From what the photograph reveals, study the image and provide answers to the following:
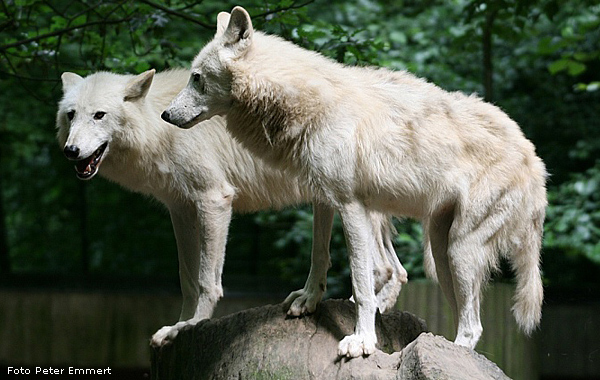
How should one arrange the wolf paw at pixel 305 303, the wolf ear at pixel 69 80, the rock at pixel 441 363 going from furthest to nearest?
1. the wolf ear at pixel 69 80
2. the wolf paw at pixel 305 303
3. the rock at pixel 441 363

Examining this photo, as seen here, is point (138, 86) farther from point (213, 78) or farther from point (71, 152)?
point (213, 78)

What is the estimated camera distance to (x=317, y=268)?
161 inches

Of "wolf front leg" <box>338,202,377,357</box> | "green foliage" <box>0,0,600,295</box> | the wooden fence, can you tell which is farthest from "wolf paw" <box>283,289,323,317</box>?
the wooden fence

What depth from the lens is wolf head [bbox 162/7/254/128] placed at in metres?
3.86

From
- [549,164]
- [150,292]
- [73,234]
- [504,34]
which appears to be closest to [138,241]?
[73,234]

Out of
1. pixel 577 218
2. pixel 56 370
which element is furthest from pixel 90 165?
pixel 577 218

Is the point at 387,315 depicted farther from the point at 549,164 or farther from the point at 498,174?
the point at 549,164

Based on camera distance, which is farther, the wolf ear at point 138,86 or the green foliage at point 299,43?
the green foliage at point 299,43

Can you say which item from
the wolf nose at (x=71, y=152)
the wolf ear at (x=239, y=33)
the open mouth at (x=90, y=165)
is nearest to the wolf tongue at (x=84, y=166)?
the open mouth at (x=90, y=165)

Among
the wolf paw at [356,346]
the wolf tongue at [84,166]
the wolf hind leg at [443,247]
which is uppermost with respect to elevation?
the wolf tongue at [84,166]

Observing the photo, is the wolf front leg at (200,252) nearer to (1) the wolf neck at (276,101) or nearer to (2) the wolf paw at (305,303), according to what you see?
(2) the wolf paw at (305,303)

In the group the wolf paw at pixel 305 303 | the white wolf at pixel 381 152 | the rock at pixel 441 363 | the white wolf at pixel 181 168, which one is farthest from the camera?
the white wolf at pixel 181 168

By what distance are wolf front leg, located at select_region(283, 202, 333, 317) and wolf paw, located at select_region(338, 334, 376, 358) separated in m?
0.47

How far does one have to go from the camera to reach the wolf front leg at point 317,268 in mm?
4090
